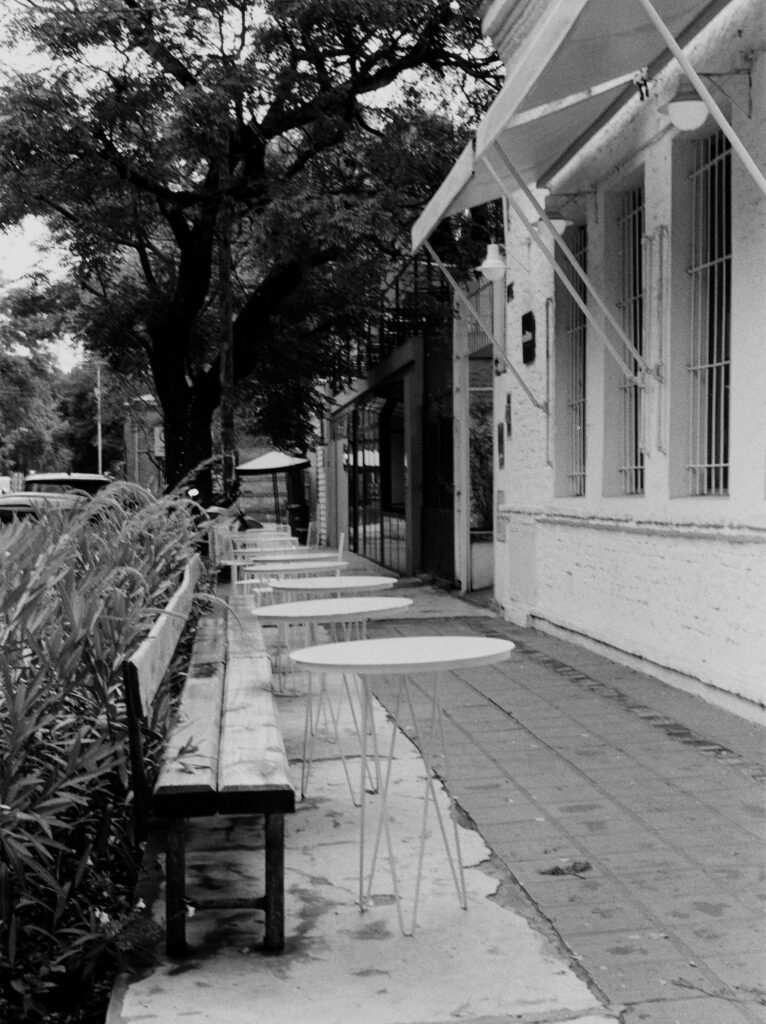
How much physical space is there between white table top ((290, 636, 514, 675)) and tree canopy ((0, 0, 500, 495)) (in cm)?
1101

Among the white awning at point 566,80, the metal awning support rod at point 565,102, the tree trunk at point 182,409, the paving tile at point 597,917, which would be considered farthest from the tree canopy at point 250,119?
the paving tile at point 597,917

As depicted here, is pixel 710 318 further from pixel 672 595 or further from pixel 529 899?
pixel 529 899

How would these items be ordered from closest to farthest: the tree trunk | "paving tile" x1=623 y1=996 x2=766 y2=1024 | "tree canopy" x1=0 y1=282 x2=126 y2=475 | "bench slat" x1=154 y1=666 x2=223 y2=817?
"paving tile" x1=623 y1=996 x2=766 y2=1024, "bench slat" x1=154 y1=666 x2=223 y2=817, the tree trunk, "tree canopy" x1=0 y1=282 x2=126 y2=475

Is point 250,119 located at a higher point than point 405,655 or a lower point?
higher

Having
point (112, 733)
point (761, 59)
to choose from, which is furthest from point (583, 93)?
point (112, 733)

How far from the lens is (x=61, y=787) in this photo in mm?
3539

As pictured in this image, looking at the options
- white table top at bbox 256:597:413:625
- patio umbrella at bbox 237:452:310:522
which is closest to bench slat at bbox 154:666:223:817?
white table top at bbox 256:597:413:625

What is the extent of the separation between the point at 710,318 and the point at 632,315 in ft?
5.08

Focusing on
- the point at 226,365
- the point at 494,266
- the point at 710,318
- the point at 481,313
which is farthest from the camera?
the point at 226,365

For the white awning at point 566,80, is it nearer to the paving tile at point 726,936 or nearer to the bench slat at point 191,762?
the bench slat at point 191,762

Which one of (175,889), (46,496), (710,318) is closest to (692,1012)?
(175,889)

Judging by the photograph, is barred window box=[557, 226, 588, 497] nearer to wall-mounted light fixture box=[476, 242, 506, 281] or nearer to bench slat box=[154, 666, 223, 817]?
wall-mounted light fixture box=[476, 242, 506, 281]

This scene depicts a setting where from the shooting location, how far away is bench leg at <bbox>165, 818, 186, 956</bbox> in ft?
12.1

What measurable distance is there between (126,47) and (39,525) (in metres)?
11.9
